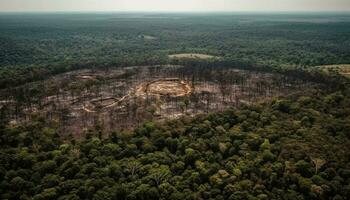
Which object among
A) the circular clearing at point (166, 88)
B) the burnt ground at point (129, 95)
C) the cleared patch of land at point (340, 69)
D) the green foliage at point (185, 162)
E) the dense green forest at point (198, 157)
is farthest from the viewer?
the cleared patch of land at point (340, 69)

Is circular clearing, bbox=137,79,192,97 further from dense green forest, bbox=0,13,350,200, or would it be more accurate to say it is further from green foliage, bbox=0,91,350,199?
green foliage, bbox=0,91,350,199

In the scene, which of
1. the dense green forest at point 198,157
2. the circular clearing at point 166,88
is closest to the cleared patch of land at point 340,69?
the dense green forest at point 198,157

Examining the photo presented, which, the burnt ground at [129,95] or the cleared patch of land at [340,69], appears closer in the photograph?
the burnt ground at [129,95]

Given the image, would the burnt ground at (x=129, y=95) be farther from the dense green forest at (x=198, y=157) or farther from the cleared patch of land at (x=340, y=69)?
the cleared patch of land at (x=340, y=69)

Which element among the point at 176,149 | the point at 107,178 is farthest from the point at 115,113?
the point at 107,178

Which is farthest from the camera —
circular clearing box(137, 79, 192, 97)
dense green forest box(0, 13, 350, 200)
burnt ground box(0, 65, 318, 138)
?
circular clearing box(137, 79, 192, 97)

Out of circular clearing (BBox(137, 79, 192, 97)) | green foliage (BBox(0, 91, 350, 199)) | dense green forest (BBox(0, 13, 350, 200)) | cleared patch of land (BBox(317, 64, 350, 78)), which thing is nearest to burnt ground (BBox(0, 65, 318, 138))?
circular clearing (BBox(137, 79, 192, 97))

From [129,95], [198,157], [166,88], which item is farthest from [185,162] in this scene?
[166,88]

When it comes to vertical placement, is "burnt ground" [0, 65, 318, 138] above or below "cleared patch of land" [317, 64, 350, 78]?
below

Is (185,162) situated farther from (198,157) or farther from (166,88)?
(166,88)

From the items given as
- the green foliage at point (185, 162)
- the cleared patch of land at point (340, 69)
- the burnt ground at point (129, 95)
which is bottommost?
the green foliage at point (185, 162)

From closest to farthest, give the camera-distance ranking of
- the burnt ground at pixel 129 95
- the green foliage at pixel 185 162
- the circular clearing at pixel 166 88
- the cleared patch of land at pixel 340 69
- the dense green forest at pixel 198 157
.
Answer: the green foliage at pixel 185 162 → the dense green forest at pixel 198 157 → the burnt ground at pixel 129 95 → the circular clearing at pixel 166 88 → the cleared patch of land at pixel 340 69
